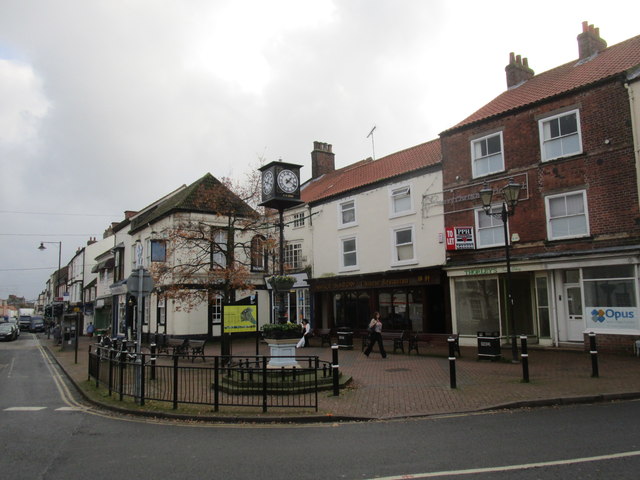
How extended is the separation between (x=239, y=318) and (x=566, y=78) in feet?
51.5

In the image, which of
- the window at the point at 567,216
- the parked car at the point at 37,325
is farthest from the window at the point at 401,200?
the parked car at the point at 37,325

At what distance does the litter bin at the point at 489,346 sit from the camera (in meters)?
15.8

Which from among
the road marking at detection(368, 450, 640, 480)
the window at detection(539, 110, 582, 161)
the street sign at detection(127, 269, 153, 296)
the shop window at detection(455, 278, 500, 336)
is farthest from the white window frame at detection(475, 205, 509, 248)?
the road marking at detection(368, 450, 640, 480)

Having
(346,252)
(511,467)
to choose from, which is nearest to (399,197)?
(346,252)

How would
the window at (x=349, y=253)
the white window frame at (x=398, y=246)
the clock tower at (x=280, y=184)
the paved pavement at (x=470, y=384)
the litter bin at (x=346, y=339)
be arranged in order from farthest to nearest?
the window at (x=349, y=253), the white window frame at (x=398, y=246), the litter bin at (x=346, y=339), the clock tower at (x=280, y=184), the paved pavement at (x=470, y=384)

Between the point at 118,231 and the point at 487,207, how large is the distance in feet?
120

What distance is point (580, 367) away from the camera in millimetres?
13727

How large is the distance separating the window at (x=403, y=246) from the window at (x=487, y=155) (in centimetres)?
460

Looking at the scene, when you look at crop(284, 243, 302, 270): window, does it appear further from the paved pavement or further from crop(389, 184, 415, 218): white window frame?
the paved pavement

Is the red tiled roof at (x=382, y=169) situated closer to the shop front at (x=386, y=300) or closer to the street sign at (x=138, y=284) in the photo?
the shop front at (x=386, y=300)

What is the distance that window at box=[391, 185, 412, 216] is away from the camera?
80.3ft

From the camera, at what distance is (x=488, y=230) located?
2047cm

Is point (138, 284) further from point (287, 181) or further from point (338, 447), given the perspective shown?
point (338, 447)

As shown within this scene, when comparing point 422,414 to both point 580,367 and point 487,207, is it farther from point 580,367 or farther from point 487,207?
point 487,207
